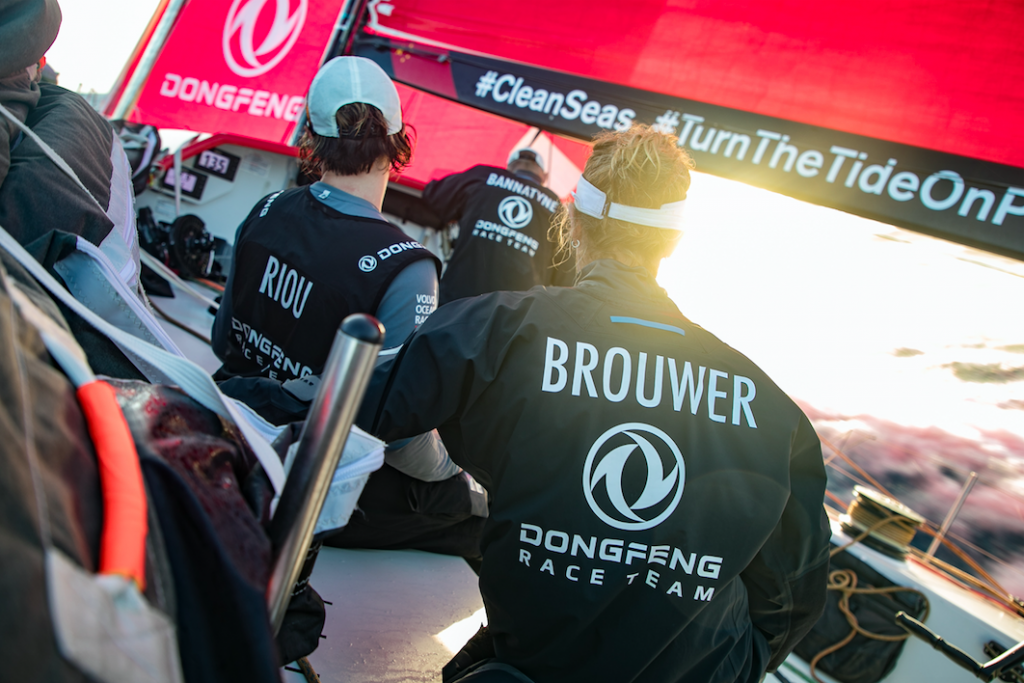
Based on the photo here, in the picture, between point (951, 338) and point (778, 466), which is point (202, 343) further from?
point (951, 338)

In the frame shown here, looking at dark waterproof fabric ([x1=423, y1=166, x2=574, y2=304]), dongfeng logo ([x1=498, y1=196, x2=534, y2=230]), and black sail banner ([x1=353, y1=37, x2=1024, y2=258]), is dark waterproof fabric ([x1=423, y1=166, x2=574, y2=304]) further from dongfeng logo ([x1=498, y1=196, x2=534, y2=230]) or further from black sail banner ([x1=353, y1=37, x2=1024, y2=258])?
black sail banner ([x1=353, y1=37, x2=1024, y2=258])

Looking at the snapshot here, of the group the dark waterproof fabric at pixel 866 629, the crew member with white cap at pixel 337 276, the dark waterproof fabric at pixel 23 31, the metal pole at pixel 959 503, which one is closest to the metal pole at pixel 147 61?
the crew member with white cap at pixel 337 276

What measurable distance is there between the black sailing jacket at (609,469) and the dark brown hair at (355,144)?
585 mm

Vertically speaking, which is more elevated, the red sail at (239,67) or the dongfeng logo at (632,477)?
the red sail at (239,67)

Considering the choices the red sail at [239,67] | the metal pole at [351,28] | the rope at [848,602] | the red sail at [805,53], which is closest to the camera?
the red sail at [805,53]

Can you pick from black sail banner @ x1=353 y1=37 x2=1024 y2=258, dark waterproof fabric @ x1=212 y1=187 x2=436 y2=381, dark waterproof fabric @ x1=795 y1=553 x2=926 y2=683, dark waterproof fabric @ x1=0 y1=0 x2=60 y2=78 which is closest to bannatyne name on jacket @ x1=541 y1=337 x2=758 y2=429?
dark waterproof fabric @ x1=212 y1=187 x2=436 y2=381

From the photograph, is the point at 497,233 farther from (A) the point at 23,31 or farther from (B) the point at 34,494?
(B) the point at 34,494

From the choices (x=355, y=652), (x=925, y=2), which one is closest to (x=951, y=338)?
(x=925, y=2)

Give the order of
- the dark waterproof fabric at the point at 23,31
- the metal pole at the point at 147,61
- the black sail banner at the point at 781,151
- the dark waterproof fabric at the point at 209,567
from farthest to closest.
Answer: the metal pole at the point at 147,61 < the black sail banner at the point at 781,151 < the dark waterproof fabric at the point at 23,31 < the dark waterproof fabric at the point at 209,567

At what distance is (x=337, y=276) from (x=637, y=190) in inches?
25.1

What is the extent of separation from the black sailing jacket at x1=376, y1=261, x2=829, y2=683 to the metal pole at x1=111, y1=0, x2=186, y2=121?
2.71 m

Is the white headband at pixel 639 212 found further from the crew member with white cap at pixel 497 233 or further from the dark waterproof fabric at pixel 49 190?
the crew member with white cap at pixel 497 233

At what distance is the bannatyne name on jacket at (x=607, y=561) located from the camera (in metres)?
0.86

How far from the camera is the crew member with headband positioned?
34.2 inches
